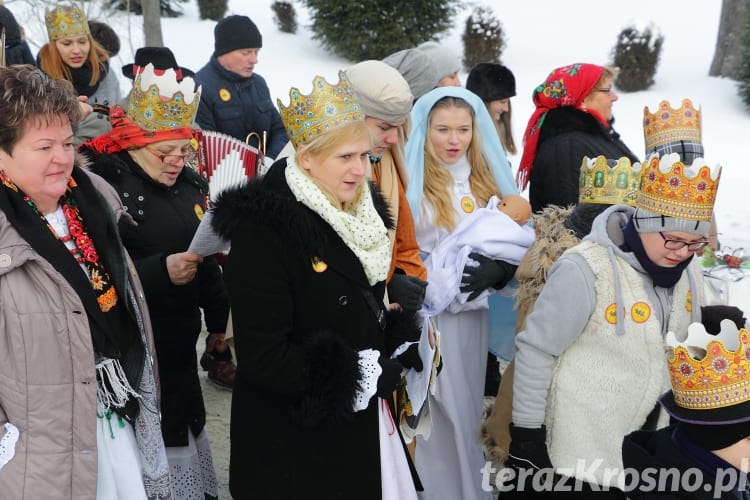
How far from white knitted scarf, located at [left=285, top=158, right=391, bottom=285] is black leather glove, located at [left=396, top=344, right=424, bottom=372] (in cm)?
45

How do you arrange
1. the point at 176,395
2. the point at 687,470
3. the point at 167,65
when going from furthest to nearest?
the point at 167,65 < the point at 176,395 < the point at 687,470

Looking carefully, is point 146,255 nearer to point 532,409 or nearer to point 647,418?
point 532,409

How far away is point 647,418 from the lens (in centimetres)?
300

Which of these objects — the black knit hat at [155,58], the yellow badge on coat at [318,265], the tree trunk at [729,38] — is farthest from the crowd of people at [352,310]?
the tree trunk at [729,38]

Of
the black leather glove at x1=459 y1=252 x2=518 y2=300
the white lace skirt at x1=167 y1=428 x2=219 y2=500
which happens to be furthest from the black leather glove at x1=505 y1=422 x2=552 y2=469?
the white lace skirt at x1=167 y1=428 x2=219 y2=500

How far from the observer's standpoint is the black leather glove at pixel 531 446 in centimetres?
305

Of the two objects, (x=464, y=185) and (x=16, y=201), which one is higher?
(x=16, y=201)

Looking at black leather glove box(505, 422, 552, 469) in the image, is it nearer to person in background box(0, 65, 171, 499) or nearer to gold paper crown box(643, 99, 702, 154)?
person in background box(0, 65, 171, 499)

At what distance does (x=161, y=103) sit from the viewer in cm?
360

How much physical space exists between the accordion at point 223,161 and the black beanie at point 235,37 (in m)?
2.16

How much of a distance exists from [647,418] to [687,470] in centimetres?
77

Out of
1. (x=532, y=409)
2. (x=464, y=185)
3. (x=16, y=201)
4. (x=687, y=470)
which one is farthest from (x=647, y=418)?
(x=16, y=201)

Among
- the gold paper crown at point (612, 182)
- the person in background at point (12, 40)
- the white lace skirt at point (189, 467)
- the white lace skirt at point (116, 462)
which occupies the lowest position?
the white lace skirt at point (189, 467)

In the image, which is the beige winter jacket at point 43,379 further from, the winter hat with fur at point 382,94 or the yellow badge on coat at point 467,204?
the yellow badge on coat at point 467,204
